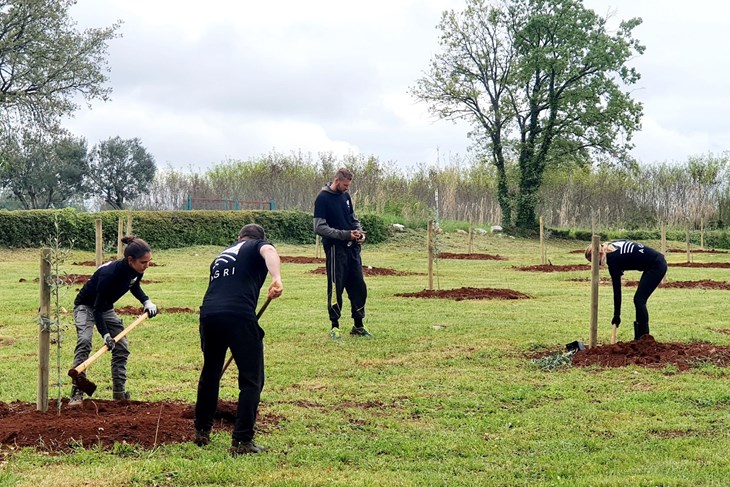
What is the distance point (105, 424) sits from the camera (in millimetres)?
6750

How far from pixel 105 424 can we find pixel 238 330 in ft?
5.09

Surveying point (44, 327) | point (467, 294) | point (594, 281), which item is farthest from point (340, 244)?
point (467, 294)

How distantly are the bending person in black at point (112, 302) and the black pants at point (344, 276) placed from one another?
4.45 m

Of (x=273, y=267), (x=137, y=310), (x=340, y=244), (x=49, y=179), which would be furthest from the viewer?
(x=49, y=179)

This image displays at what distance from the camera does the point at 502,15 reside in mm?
54469

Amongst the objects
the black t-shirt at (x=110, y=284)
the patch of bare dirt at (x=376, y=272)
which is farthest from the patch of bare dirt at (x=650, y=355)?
the patch of bare dirt at (x=376, y=272)

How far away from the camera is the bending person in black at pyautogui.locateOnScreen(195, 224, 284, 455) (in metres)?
6.16

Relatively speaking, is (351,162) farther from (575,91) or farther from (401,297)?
(401,297)

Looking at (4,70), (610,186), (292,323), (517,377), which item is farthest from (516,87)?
(517,377)

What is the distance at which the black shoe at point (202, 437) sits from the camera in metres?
6.41

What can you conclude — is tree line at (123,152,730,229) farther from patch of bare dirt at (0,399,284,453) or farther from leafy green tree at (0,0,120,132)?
patch of bare dirt at (0,399,284,453)

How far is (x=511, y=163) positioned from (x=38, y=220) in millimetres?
32882

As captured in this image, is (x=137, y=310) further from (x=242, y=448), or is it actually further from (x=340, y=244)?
(x=242, y=448)

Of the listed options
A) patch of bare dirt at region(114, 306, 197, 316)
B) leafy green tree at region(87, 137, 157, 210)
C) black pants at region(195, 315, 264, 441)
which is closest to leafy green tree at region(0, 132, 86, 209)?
leafy green tree at region(87, 137, 157, 210)
